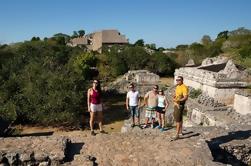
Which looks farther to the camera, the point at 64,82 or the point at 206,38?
the point at 206,38

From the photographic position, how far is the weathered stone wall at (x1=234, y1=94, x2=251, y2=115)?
50.0 ft

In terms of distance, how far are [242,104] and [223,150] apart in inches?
261

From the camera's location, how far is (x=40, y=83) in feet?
65.4

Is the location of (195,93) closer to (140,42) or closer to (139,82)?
(139,82)

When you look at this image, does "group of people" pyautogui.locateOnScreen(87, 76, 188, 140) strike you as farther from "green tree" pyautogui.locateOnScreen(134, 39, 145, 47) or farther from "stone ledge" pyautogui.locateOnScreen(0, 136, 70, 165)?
"green tree" pyautogui.locateOnScreen(134, 39, 145, 47)

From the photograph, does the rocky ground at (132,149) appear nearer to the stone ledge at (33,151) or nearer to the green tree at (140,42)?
the stone ledge at (33,151)

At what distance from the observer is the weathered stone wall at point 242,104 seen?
50.0ft

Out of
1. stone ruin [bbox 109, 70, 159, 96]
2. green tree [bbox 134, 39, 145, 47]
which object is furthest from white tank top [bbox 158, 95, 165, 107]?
green tree [bbox 134, 39, 145, 47]

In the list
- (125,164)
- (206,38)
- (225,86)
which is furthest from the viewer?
(206,38)

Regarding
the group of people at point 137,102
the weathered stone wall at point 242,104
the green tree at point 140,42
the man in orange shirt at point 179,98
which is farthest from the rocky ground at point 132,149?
the green tree at point 140,42

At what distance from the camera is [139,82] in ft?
92.8

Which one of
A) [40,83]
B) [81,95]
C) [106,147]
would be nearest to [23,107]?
[40,83]

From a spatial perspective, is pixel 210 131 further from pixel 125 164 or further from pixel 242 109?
pixel 242 109

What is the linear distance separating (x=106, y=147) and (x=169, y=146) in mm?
1536
